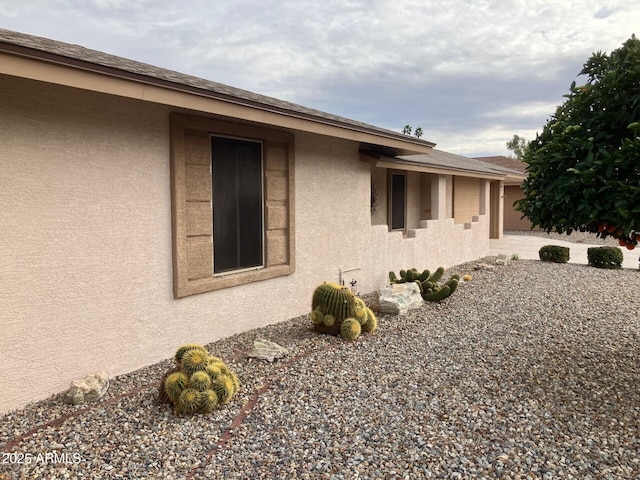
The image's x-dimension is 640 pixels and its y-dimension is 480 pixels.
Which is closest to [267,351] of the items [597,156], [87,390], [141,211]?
[87,390]

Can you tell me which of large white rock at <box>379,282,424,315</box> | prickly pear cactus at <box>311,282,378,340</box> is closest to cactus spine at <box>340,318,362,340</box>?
prickly pear cactus at <box>311,282,378,340</box>

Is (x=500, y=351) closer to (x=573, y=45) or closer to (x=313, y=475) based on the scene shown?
(x=313, y=475)

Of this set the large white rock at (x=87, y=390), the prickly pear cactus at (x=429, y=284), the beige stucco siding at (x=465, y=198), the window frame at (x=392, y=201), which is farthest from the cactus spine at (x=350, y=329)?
the beige stucco siding at (x=465, y=198)

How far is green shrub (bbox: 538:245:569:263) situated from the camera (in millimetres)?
13320

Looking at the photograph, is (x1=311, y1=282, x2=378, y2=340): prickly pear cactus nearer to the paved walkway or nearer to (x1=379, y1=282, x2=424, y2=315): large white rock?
(x1=379, y1=282, x2=424, y2=315): large white rock

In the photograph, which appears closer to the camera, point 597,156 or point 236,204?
point 597,156

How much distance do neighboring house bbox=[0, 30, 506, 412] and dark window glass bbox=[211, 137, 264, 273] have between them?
22 millimetres

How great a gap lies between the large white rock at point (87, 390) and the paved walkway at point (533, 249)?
14126 mm

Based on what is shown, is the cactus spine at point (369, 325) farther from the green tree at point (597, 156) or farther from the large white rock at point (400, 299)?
the green tree at point (597, 156)

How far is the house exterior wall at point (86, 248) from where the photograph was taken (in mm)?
3844

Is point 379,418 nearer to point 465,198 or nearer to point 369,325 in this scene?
point 369,325

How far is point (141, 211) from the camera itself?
484 centimetres

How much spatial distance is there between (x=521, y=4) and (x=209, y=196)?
7470 millimetres

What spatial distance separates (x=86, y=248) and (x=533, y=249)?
17.3m
